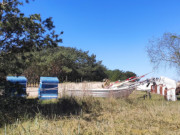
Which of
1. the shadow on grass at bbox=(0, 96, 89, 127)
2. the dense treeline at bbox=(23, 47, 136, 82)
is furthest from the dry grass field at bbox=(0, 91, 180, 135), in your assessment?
the dense treeline at bbox=(23, 47, 136, 82)

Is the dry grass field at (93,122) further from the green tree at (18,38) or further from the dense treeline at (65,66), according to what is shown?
the dense treeline at (65,66)

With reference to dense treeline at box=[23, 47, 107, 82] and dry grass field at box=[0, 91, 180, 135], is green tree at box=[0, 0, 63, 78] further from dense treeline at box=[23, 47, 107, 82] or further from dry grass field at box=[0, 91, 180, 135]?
dense treeline at box=[23, 47, 107, 82]

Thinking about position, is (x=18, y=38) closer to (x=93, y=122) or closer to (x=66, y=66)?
(x=93, y=122)

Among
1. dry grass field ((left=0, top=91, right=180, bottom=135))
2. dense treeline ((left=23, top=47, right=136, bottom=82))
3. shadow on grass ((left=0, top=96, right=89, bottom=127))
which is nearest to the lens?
dry grass field ((left=0, top=91, right=180, bottom=135))

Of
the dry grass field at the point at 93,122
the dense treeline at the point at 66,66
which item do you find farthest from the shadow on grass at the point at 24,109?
the dense treeline at the point at 66,66

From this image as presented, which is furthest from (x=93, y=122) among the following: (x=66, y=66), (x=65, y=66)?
(x=66, y=66)

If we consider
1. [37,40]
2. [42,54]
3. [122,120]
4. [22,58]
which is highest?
[42,54]

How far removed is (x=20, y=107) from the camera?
264 inches

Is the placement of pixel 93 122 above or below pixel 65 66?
below

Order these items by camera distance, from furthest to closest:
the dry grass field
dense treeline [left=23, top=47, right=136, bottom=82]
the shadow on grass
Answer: dense treeline [left=23, top=47, right=136, bottom=82] → the shadow on grass → the dry grass field

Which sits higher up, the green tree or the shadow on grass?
the green tree

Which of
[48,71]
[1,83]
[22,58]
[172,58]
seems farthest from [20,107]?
[48,71]

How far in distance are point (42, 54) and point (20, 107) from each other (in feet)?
85.0

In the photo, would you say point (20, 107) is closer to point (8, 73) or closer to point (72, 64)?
point (8, 73)
